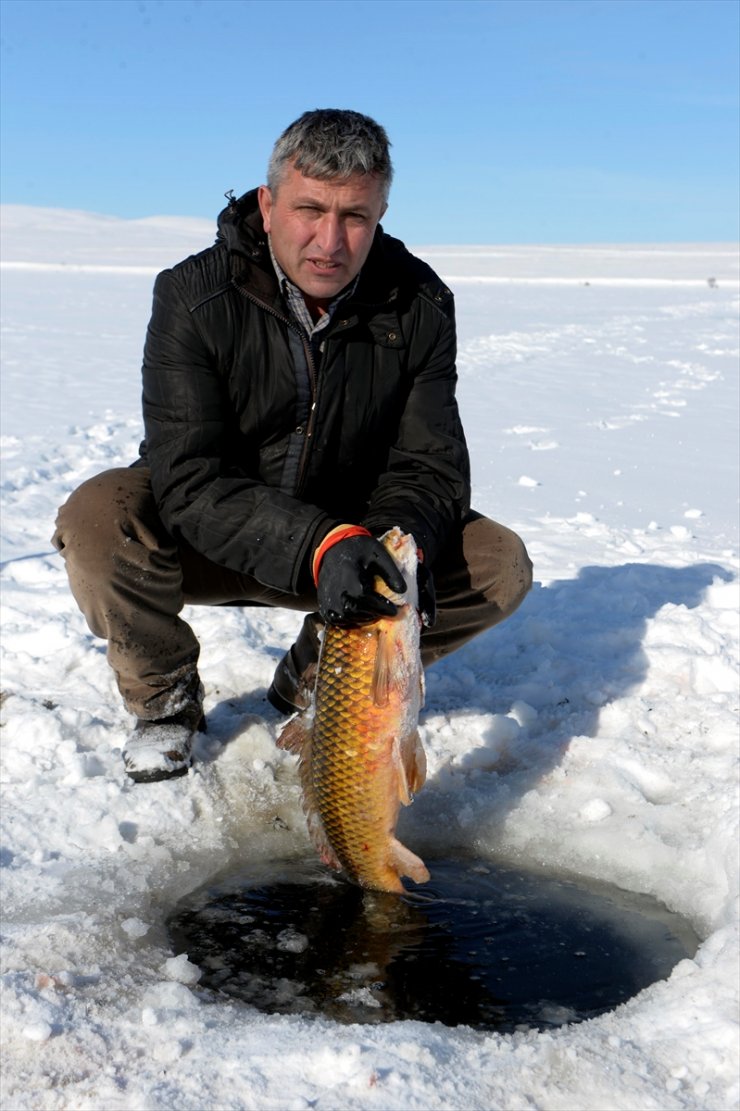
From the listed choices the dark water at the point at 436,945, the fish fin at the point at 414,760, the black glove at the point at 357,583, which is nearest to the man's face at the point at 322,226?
the black glove at the point at 357,583

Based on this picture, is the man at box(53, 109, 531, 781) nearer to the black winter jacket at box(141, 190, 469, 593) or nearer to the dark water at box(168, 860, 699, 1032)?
the black winter jacket at box(141, 190, 469, 593)

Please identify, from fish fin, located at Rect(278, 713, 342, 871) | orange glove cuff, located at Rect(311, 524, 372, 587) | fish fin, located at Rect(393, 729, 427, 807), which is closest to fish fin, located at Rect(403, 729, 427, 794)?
fish fin, located at Rect(393, 729, 427, 807)

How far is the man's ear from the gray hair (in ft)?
0.33

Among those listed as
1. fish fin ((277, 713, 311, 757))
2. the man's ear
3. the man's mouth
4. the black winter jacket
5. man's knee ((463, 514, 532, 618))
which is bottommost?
fish fin ((277, 713, 311, 757))

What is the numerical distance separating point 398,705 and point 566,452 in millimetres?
6727

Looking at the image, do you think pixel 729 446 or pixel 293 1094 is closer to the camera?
pixel 293 1094

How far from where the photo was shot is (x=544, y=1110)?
89.4 inches

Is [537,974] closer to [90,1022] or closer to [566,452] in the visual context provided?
[90,1022]

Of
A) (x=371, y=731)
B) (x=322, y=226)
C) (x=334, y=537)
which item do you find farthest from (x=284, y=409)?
(x=371, y=731)

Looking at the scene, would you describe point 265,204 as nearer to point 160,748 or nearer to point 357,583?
point 357,583

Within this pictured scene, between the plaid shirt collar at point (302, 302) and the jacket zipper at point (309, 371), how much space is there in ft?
0.09

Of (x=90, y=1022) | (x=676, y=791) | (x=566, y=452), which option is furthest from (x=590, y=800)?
(x=566, y=452)

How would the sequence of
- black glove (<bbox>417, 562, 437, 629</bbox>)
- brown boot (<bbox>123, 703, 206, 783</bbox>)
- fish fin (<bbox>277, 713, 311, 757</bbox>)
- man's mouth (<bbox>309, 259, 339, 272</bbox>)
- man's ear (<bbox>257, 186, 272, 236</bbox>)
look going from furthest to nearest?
brown boot (<bbox>123, 703, 206, 783</bbox>)
man's ear (<bbox>257, 186, 272, 236</bbox>)
man's mouth (<bbox>309, 259, 339, 272</bbox>)
black glove (<bbox>417, 562, 437, 629</bbox>)
fish fin (<bbox>277, 713, 311, 757</bbox>)

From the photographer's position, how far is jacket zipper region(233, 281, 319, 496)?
11.4 ft
